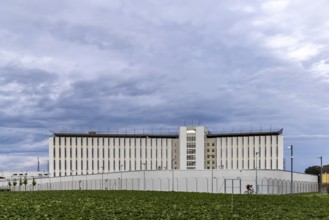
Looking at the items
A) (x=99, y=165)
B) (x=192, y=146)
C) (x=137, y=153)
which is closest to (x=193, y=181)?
(x=192, y=146)

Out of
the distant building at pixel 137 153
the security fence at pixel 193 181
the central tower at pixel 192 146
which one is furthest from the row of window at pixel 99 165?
the security fence at pixel 193 181

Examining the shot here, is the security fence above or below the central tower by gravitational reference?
below

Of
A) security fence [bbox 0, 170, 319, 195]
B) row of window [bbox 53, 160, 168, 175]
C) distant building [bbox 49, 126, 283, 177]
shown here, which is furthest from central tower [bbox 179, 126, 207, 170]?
security fence [bbox 0, 170, 319, 195]

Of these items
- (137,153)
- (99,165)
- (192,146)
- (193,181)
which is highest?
(192,146)

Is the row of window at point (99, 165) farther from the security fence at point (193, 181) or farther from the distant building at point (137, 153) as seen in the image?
the security fence at point (193, 181)

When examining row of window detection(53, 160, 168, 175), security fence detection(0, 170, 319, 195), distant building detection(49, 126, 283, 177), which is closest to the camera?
security fence detection(0, 170, 319, 195)

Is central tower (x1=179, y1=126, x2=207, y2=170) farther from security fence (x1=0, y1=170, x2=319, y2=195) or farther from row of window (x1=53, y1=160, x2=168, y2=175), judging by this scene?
security fence (x1=0, y1=170, x2=319, y2=195)

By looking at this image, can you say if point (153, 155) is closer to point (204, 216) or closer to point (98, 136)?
point (98, 136)

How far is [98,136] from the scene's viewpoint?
189 meters

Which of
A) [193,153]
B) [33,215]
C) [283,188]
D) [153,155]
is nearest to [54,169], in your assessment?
[153,155]

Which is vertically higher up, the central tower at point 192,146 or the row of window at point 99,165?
the central tower at point 192,146

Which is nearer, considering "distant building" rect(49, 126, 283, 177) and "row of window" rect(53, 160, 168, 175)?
"distant building" rect(49, 126, 283, 177)

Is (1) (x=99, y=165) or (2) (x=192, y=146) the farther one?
(1) (x=99, y=165)

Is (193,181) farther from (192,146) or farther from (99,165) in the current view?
(99,165)
